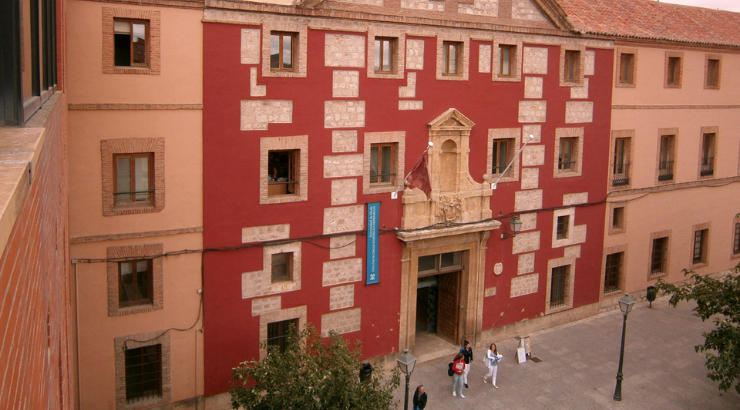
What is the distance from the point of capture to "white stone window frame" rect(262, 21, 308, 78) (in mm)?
15500

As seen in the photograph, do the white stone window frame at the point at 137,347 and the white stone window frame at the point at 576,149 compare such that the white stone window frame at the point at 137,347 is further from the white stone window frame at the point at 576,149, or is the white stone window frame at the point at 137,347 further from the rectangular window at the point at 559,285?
the white stone window frame at the point at 576,149

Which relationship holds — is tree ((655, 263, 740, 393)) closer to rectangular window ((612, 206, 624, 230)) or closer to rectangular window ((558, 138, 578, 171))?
rectangular window ((558, 138, 578, 171))

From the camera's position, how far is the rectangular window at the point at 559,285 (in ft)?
73.3

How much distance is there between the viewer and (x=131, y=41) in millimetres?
14141

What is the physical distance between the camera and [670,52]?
2386 centimetres

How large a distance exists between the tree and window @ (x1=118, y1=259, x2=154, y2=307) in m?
11.7

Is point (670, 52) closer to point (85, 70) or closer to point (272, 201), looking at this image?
point (272, 201)

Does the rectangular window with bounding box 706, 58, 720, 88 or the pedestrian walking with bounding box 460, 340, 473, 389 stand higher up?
the rectangular window with bounding box 706, 58, 720, 88


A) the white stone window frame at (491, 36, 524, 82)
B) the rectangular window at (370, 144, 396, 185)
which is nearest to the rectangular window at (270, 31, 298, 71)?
the rectangular window at (370, 144, 396, 185)

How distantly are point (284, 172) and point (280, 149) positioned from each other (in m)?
0.77

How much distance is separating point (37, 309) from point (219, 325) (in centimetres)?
→ 1213

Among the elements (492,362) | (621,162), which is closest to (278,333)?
(492,362)

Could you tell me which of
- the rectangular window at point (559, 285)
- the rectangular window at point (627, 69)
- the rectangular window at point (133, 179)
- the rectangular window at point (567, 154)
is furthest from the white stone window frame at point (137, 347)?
the rectangular window at point (627, 69)

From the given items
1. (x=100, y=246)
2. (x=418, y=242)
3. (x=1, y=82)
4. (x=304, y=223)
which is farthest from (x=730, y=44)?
(x=1, y=82)
